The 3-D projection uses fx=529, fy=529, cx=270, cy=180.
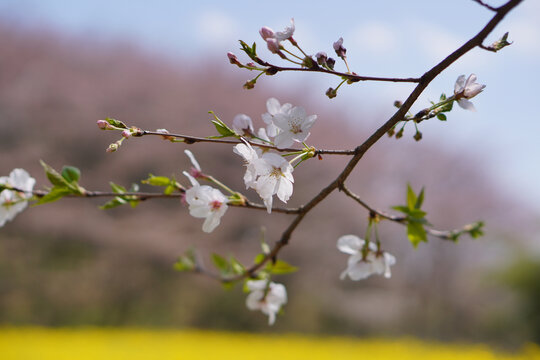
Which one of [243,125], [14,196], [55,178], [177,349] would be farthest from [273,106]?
[177,349]

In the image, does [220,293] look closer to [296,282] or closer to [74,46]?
[296,282]

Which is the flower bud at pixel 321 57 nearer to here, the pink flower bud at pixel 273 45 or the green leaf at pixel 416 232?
the pink flower bud at pixel 273 45

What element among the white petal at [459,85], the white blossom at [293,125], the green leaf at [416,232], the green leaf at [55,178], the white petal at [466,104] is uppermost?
the white petal at [459,85]

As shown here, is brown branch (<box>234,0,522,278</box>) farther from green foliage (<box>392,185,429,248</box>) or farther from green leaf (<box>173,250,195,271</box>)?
green leaf (<box>173,250,195,271</box>)

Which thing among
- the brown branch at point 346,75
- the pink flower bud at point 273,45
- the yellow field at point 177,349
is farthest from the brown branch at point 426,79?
the yellow field at point 177,349

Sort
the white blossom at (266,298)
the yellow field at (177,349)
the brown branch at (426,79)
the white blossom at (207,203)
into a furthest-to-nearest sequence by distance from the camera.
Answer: the yellow field at (177,349), the white blossom at (266,298), the white blossom at (207,203), the brown branch at (426,79)

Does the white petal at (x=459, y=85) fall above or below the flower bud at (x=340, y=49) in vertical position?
below

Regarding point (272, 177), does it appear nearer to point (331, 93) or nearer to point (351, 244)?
point (331, 93)

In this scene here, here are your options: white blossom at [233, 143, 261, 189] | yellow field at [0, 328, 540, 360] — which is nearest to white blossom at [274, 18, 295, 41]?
white blossom at [233, 143, 261, 189]
